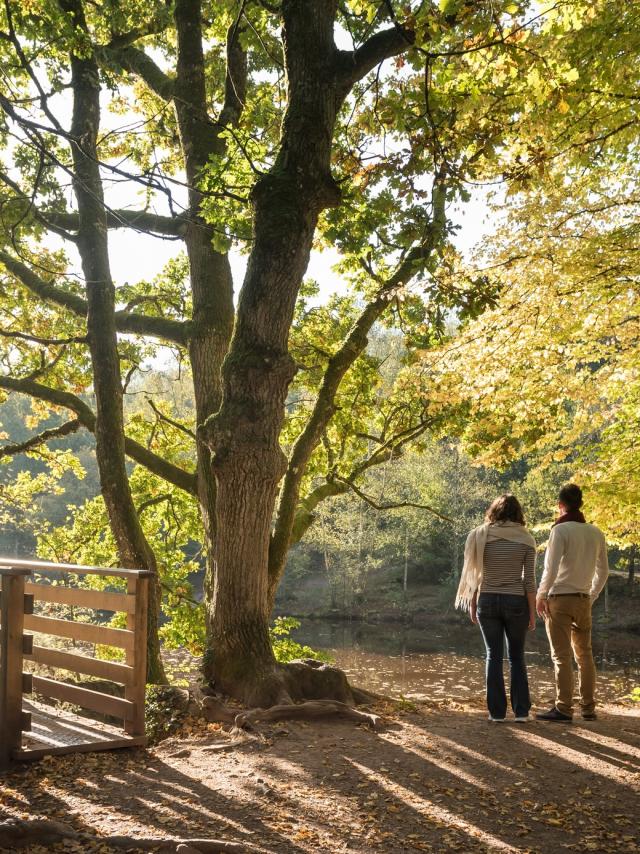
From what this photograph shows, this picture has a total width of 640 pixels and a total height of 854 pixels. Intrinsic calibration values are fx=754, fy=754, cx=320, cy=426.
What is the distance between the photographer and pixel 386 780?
4723 mm

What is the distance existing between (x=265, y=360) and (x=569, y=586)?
327 cm

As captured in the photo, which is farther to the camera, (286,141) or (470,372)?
Result: (470,372)

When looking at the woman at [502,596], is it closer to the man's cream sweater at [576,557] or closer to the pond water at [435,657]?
the man's cream sweater at [576,557]

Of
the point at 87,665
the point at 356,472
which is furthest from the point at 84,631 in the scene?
the point at 356,472

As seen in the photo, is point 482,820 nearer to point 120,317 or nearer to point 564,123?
point 564,123

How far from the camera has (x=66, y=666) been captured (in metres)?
5.84

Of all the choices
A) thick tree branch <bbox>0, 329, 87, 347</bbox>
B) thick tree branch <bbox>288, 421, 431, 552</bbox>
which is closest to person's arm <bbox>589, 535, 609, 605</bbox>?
thick tree branch <bbox>288, 421, 431, 552</bbox>

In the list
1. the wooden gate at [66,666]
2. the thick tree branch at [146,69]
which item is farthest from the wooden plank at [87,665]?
the thick tree branch at [146,69]

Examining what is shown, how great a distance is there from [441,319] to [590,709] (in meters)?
3.79

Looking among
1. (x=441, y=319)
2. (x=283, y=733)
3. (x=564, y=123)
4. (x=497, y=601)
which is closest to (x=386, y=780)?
(x=283, y=733)

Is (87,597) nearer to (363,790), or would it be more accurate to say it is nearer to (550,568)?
(363,790)

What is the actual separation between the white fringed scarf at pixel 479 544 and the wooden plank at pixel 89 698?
277 centimetres

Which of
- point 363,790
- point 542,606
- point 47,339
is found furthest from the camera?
point 47,339

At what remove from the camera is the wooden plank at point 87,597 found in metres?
5.38
